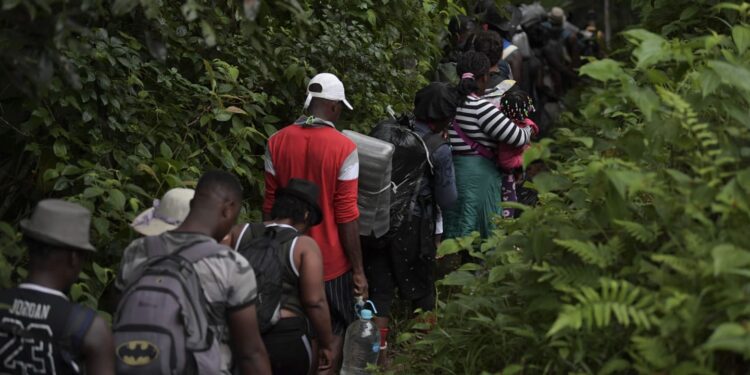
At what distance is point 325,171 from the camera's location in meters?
6.82

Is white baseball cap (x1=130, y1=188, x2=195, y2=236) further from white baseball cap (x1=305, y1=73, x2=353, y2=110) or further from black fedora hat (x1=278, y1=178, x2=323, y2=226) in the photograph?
white baseball cap (x1=305, y1=73, x2=353, y2=110)

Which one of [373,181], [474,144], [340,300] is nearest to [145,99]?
[373,181]

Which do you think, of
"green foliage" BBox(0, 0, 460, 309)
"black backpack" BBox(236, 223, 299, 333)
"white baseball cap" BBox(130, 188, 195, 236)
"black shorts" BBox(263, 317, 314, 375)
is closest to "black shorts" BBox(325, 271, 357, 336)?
"green foliage" BBox(0, 0, 460, 309)

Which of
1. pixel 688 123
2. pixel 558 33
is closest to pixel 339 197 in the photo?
pixel 688 123

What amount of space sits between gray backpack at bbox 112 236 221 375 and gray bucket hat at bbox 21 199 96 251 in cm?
30

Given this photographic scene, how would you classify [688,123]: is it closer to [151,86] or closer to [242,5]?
[242,5]

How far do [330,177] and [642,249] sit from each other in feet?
7.57

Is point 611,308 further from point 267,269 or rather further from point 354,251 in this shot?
point 354,251

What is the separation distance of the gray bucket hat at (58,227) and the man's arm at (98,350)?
1.05 feet

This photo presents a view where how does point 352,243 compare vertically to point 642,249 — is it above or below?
below

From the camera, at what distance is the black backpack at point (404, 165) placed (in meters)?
7.62

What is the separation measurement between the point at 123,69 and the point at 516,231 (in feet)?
9.05

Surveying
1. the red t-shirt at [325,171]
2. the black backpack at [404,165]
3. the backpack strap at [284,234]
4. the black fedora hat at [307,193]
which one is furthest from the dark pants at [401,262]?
the backpack strap at [284,234]

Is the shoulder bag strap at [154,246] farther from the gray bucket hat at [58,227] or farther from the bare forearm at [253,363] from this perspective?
the bare forearm at [253,363]
